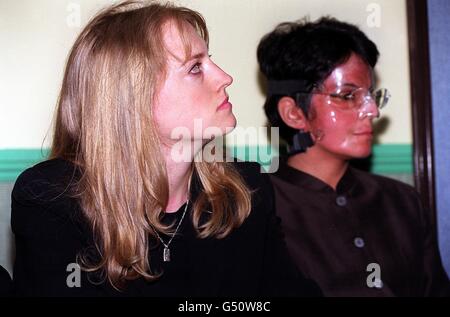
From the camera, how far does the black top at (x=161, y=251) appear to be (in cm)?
121

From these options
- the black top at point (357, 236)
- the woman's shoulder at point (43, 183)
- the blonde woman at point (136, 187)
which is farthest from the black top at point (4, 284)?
the black top at point (357, 236)

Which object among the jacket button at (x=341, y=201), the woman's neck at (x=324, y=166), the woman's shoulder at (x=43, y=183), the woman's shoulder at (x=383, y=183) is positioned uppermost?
the woman's shoulder at (x=43, y=183)

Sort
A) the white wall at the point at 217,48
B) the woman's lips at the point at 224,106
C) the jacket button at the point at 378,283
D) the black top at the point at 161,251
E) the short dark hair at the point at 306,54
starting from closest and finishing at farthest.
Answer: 1. the black top at the point at 161,251
2. the woman's lips at the point at 224,106
3. the jacket button at the point at 378,283
4. the short dark hair at the point at 306,54
5. the white wall at the point at 217,48

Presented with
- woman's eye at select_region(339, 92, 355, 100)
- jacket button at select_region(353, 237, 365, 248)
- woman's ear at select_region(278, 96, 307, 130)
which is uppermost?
woman's eye at select_region(339, 92, 355, 100)

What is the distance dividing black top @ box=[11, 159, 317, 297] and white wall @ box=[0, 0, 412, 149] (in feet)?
1.73

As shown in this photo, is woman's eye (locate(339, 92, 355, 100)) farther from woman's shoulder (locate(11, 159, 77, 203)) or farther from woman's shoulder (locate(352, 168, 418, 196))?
woman's shoulder (locate(11, 159, 77, 203))

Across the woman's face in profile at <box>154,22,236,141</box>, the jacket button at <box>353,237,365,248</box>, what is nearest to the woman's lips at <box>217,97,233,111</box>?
the woman's face in profile at <box>154,22,236,141</box>

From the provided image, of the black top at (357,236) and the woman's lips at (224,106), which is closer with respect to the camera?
the woman's lips at (224,106)

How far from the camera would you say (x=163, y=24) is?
4.28 feet

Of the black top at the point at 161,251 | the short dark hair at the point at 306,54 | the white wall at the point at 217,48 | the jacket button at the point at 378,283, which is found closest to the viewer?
the black top at the point at 161,251

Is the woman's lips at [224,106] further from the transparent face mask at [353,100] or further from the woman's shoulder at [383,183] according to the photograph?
the woman's shoulder at [383,183]

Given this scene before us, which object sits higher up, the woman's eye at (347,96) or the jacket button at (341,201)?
the woman's eye at (347,96)

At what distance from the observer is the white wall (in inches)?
70.6
